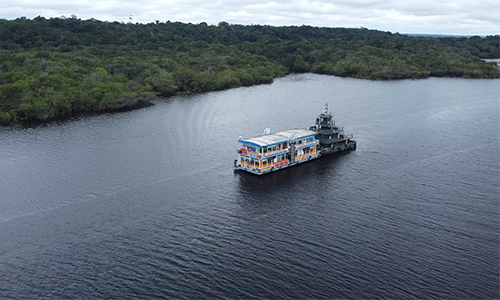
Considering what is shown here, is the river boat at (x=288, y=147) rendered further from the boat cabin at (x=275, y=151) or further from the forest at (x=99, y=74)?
the forest at (x=99, y=74)

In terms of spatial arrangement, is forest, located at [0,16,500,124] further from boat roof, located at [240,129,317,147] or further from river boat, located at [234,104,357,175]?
boat roof, located at [240,129,317,147]

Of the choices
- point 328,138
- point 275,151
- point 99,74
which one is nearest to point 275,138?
point 275,151

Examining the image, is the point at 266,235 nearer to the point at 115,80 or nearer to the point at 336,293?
the point at 336,293

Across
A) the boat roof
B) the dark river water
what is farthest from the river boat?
the dark river water

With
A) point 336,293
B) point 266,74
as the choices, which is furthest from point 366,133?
point 266,74

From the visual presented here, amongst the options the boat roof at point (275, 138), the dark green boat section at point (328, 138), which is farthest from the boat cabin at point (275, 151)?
the dark green boat section at point (328, 138)
